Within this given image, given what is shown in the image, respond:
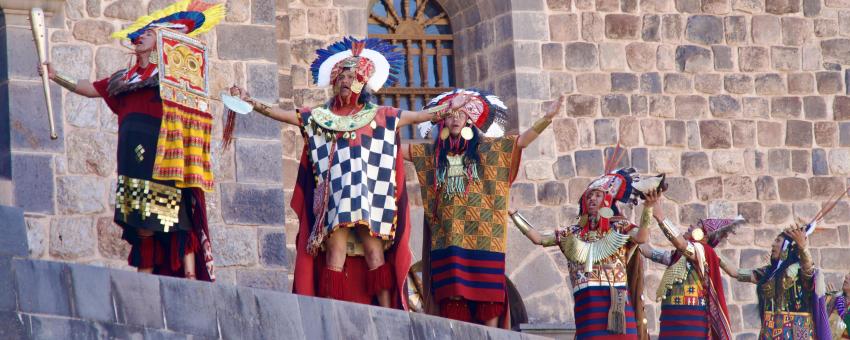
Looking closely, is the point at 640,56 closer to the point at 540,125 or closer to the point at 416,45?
the point at 416,45

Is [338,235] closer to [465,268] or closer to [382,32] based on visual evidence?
[465,268]

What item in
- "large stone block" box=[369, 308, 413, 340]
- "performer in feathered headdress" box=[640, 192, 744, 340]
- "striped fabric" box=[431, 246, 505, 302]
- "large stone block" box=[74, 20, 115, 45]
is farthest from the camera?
"performer in feathered headdress" box=[640, 192, 744, 340]

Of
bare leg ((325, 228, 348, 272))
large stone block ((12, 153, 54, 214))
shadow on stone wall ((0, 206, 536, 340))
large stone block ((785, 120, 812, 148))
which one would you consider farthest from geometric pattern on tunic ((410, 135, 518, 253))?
large stone block ((785, 120, 812, 148))

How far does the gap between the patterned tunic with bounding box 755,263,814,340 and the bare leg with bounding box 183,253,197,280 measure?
4843 mm

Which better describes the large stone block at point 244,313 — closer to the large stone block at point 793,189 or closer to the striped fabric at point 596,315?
the striped fabric at point 596,315

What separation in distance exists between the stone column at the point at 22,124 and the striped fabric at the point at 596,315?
3352 mm

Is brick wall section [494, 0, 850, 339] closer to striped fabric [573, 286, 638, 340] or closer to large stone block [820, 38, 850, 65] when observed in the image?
large stone block [820, 38, 850, 65]

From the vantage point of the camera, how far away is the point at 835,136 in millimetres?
17234

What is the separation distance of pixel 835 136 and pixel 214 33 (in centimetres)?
606

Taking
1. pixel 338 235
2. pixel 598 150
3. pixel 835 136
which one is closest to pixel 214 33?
pixel 338 235

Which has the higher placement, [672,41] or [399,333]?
[672,41]

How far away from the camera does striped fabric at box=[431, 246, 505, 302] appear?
40.2ft

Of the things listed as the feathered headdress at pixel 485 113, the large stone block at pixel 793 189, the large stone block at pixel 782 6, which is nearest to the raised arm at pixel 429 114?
the feathered headdress at pixel 485 113

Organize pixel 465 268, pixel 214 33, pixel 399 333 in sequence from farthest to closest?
pixel 214 33
pixel 465 268
pixel 399 333
